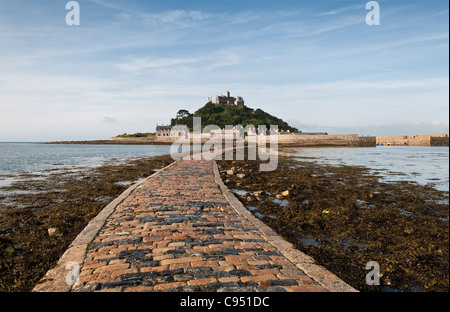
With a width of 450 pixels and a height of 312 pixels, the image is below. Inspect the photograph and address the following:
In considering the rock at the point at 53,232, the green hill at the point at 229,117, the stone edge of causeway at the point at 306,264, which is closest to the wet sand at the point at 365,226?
the stone edge of causeway at the point at 306,264

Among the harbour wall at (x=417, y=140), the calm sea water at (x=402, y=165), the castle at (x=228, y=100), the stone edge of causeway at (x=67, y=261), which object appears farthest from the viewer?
the castle at (x=228, y=100)

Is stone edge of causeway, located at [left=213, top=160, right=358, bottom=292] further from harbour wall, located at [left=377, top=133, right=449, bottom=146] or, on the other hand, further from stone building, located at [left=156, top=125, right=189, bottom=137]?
stone building, located at [left=156, top=125, right=189, bottom=137]

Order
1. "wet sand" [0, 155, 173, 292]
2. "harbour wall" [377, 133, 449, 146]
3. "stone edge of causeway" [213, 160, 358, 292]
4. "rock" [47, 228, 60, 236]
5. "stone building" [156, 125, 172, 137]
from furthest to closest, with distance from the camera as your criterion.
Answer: "stone building" [156, 125, 172, 137], "harbour wall" [377, 133, 449, 146], "rock" [47, 228, 60, 236], "wet sand" [0, 155, 173, 292], "stone edge of causeway" [213, 160, 358, 292]

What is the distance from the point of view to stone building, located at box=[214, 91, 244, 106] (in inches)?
5522

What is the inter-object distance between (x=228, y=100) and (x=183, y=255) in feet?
470

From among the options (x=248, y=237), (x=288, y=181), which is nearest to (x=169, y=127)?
(x=288, y=181)

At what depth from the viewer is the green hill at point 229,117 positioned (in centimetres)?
12031

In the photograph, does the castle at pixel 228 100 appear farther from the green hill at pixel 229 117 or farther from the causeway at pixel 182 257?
the causeway at pixel 182 257

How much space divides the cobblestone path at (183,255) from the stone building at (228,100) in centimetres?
13560

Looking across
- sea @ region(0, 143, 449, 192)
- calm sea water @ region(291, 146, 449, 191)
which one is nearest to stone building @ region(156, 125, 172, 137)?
sea @ region(0, 143, 449, 192)

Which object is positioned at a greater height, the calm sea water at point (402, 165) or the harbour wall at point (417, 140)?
the harbour wall at point (417, 140)

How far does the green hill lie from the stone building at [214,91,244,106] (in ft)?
15.0
